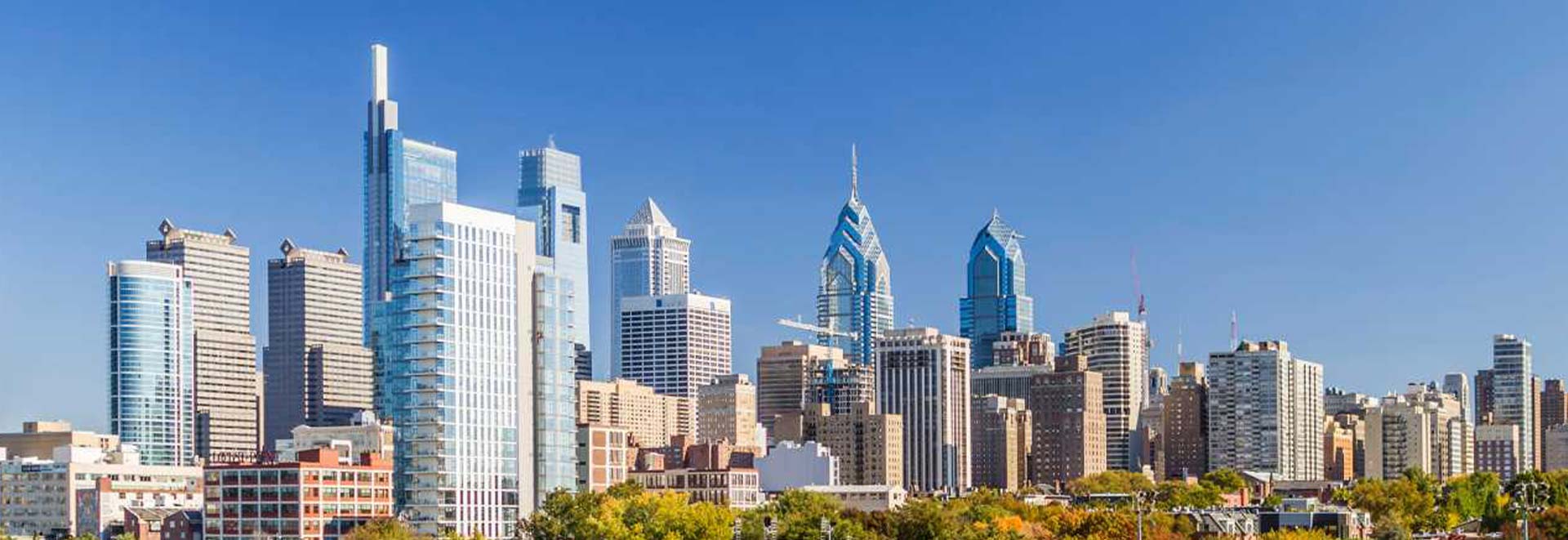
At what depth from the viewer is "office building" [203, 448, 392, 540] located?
187 m

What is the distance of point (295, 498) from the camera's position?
18712 cm

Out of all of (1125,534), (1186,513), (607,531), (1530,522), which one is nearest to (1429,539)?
(1530,522)

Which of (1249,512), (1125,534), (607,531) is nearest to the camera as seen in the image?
(1125,534)

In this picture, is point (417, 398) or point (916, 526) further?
point (417, 398)

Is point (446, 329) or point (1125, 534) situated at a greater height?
point (446, 329)

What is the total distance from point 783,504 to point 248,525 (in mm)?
42504

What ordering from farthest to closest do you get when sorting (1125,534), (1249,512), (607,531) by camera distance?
(1249,512) → (607,531) → (1125,534)

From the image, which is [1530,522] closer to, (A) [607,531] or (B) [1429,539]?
(B) [1429,539]

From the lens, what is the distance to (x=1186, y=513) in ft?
599

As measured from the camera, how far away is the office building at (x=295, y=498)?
18725 centimetres

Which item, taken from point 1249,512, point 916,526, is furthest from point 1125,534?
point 1249,512

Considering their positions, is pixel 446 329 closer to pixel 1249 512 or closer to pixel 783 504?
pixel 783 504

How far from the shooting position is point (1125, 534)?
161 metres

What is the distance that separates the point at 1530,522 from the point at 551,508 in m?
74.4
